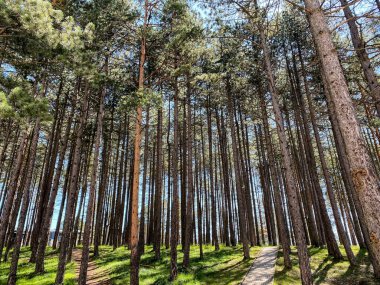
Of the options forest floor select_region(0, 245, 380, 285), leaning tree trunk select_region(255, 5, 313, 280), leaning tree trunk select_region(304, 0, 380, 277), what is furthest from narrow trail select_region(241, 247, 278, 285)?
leaning tree trunk select_region(304, 0, 380, 277)

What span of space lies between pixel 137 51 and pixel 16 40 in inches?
194

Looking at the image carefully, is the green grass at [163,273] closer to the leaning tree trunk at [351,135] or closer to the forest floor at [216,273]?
the forest floor at [216,273]

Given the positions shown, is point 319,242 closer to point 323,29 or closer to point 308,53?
point 308,53

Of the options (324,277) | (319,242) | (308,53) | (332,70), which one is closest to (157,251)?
(324,277)

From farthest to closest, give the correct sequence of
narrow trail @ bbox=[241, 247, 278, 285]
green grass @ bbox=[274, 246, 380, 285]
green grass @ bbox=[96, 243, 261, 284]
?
green grass @ bbox=[96, 243, 261, 284] < narrow trail @ bbox=[241, 247, 278, 285] < green grass @ bbox=[274, 246, 380, 285]

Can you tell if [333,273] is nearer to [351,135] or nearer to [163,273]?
[163,273]

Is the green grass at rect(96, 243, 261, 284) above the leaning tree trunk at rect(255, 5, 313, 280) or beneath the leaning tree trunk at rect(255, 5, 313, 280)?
beneath

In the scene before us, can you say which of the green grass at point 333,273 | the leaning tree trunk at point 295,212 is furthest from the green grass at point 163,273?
the leaning tree trunk at point 295,212

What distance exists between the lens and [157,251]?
44.8 ft

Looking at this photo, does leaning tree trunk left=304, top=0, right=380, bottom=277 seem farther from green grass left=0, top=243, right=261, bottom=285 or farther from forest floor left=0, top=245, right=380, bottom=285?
green grass left=0, top=243, right=261, bottom=285

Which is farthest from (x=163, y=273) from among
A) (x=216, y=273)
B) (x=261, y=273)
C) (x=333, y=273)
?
(x=333, y=273)

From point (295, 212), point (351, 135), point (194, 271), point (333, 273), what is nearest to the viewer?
point (351, 135)

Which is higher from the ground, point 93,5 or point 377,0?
point 93,5

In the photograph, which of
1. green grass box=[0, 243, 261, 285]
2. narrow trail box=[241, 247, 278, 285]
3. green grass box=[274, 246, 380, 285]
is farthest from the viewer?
green grass box=[0, 243, 261, 285]
